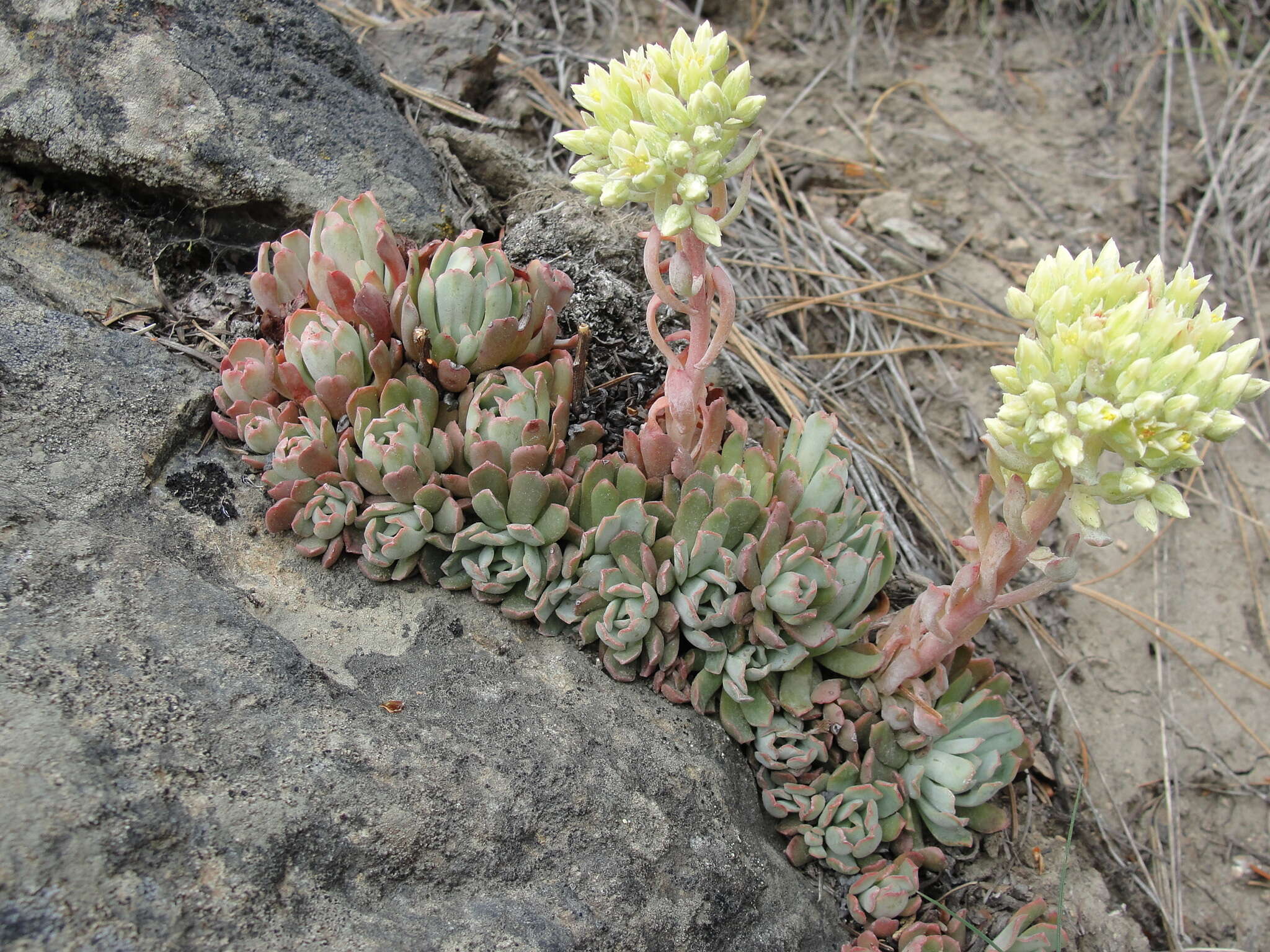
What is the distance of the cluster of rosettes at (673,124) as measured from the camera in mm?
2188

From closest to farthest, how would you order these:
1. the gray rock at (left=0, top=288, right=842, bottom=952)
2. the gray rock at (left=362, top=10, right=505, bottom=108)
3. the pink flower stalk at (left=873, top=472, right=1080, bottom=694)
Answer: the gray rock at (left=0, top=288, right=842, bottom=952) < the pink flower stalk at (left=873, top=472, right=1080, bottom=694) < the gray rock at (left=362, top=10, right=505, bottom=108)

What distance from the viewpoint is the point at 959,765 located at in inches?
108

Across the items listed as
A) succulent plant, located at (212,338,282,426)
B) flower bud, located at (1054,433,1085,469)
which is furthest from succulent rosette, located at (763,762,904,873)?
succulent plant, located at (212,338,282,426)

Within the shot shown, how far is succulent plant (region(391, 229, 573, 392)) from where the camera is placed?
286cm

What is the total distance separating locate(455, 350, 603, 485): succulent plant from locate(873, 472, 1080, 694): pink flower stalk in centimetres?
117

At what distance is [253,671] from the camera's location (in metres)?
2.29

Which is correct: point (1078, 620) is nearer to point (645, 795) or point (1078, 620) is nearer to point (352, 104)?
point (645, 795)

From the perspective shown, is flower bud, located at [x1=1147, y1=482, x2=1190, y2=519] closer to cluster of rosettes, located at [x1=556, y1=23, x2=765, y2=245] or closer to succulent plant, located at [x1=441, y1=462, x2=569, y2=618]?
cluster of rosettes, located at [x1=556, y1=23, x2=765, y2=245]

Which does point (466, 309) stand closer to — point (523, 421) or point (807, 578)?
point (523, 421)

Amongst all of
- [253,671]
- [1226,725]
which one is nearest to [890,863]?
[253,671]

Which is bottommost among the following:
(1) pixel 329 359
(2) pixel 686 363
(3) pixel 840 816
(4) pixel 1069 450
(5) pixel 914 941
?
(5) pixel 914 941

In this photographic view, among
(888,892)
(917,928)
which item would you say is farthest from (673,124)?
(917,928)

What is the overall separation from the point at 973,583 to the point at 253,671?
1993mm

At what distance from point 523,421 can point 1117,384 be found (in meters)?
1.64
